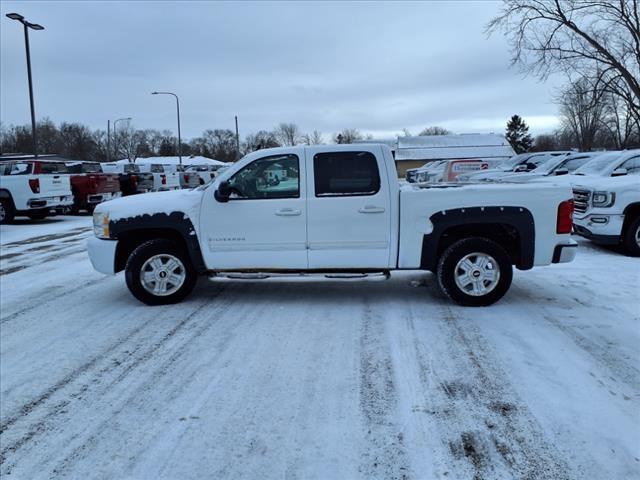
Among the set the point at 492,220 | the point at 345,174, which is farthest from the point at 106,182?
the point at 492,220

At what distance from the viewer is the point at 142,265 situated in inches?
237

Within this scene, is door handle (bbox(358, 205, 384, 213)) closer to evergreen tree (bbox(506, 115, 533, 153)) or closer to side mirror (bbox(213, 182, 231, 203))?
side mirror (bbox(213, 182, 231, 203))

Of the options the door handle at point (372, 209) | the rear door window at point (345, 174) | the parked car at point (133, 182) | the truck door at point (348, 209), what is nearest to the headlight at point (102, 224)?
the truck door at point (348, 209)

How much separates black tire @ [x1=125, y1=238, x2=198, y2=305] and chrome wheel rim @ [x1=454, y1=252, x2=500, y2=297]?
313 centimetres

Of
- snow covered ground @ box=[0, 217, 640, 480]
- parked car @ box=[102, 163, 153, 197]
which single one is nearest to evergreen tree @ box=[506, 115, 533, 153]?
parked car @ box=[102, 163, 153, 197]

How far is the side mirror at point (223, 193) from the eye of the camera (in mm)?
5844

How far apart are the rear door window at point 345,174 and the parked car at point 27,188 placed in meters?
12.6

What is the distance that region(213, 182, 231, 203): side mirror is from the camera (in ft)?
19.2

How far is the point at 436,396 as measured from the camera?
12.1 feet

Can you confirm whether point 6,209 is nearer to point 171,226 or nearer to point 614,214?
point 171,226

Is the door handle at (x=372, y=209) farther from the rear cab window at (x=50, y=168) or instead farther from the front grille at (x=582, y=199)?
the rear cab window at (x=50, y=168)

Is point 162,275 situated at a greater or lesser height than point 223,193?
lesser

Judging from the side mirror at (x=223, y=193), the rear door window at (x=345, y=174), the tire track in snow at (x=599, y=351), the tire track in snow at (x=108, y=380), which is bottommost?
the tire track in snow at (x=108, y=380)

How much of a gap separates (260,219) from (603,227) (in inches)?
243
